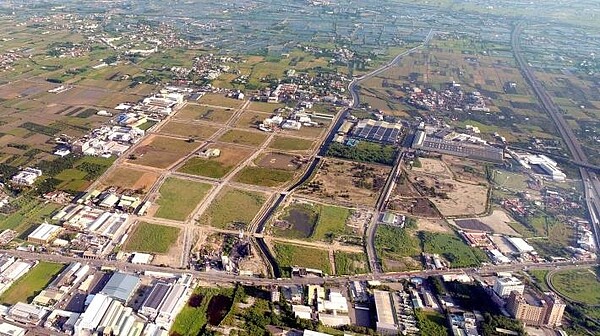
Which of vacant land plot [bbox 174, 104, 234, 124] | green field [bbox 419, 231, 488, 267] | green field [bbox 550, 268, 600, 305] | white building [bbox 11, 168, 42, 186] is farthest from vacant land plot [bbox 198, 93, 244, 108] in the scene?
green field [bbox 550, 268, 600, 305]

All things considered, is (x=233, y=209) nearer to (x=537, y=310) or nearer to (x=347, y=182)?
(x=347, y=182)

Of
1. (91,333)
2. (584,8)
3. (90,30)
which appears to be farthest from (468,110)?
(584,8)

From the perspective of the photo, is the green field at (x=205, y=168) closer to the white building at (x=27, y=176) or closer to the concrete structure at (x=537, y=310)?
the white building at (x=27, y=176)

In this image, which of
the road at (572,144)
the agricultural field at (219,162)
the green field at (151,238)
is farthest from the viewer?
the agricultural field at (219,162)

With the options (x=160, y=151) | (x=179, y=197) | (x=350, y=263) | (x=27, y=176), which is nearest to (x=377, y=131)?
(x=160, y=151)

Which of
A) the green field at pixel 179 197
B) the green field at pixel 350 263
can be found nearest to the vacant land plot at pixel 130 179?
the green field at pixel 179 197

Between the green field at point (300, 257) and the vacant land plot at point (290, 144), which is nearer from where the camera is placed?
the green field at point (300, 257)
